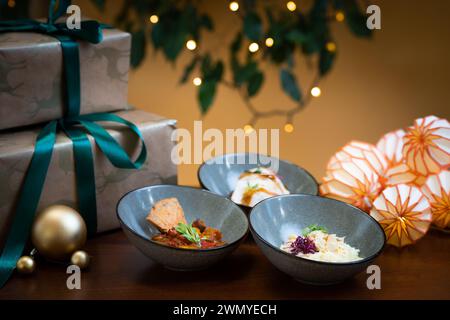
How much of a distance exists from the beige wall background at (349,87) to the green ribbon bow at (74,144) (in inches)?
43.6

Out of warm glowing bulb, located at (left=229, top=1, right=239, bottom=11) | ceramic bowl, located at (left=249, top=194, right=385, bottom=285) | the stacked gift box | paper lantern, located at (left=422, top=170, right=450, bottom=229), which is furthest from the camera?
Result: warm glowing bulb, located at (left=229, top=1, right=239, bottom=11)

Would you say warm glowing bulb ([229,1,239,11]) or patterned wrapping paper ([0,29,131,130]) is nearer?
patterned wrapping paper ([0,29,131,130])

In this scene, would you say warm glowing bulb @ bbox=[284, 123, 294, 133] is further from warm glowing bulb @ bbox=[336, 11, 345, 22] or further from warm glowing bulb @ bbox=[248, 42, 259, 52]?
warm glowing bulb @ bbox=[336, 11, 345, 22]

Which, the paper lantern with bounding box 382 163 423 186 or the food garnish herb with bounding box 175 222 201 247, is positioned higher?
the paper lantern with bounding box 382 163 423 186

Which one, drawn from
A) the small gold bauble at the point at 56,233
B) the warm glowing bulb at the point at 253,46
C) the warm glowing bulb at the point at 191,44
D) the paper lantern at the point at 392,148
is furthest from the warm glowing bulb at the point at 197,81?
the small gold bauble at the point at 56,233

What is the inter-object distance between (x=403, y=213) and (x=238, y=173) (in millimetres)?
392

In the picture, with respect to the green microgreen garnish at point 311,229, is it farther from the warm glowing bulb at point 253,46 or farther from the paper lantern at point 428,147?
the warm glowing bulb at point 253,46

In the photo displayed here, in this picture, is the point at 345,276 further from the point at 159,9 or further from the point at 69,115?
the point at 159,9

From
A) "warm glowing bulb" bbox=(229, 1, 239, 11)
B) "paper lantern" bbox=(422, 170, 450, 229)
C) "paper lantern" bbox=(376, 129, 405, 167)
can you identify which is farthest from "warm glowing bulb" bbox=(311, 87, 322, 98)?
"paper lantern" bbox=(422, 170, 450, 229)

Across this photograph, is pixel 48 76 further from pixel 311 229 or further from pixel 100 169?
pixel 311 229

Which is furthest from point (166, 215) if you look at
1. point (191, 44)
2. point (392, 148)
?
point (191, 44)

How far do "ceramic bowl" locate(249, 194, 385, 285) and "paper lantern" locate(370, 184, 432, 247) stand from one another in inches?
2.7

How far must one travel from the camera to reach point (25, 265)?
97cm

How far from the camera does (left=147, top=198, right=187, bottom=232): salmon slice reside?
3.43 ft
